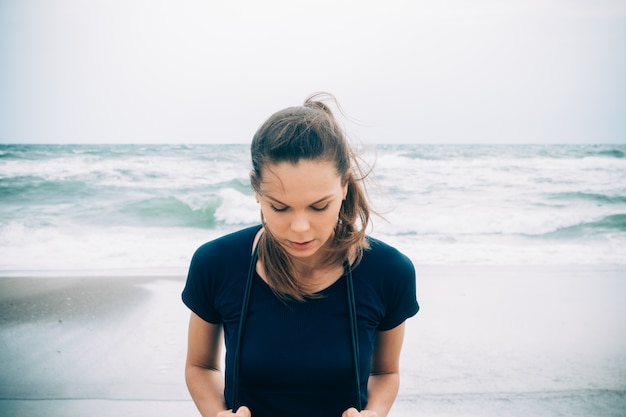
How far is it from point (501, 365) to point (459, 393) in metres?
0.64

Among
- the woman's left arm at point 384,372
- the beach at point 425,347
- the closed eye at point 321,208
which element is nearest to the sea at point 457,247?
the beach at point 425,347

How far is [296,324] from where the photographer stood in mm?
1316

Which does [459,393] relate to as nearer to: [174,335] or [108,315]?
[174,335]

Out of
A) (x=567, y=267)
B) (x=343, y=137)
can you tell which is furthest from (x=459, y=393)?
(x=567, y=267)

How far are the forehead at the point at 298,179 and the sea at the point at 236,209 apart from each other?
0.37m

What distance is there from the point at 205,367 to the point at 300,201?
75 centimetres

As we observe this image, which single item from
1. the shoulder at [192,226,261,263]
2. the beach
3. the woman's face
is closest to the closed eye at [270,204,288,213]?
the woman's face

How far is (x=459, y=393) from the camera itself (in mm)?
3072

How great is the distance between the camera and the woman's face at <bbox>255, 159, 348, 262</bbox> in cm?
122

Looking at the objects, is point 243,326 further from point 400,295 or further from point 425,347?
point 425,347

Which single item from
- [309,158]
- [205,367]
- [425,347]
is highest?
[309,158]

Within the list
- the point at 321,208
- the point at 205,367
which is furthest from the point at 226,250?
the point at 205,367

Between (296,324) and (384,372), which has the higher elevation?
(296,324)

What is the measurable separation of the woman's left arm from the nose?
0.51m
